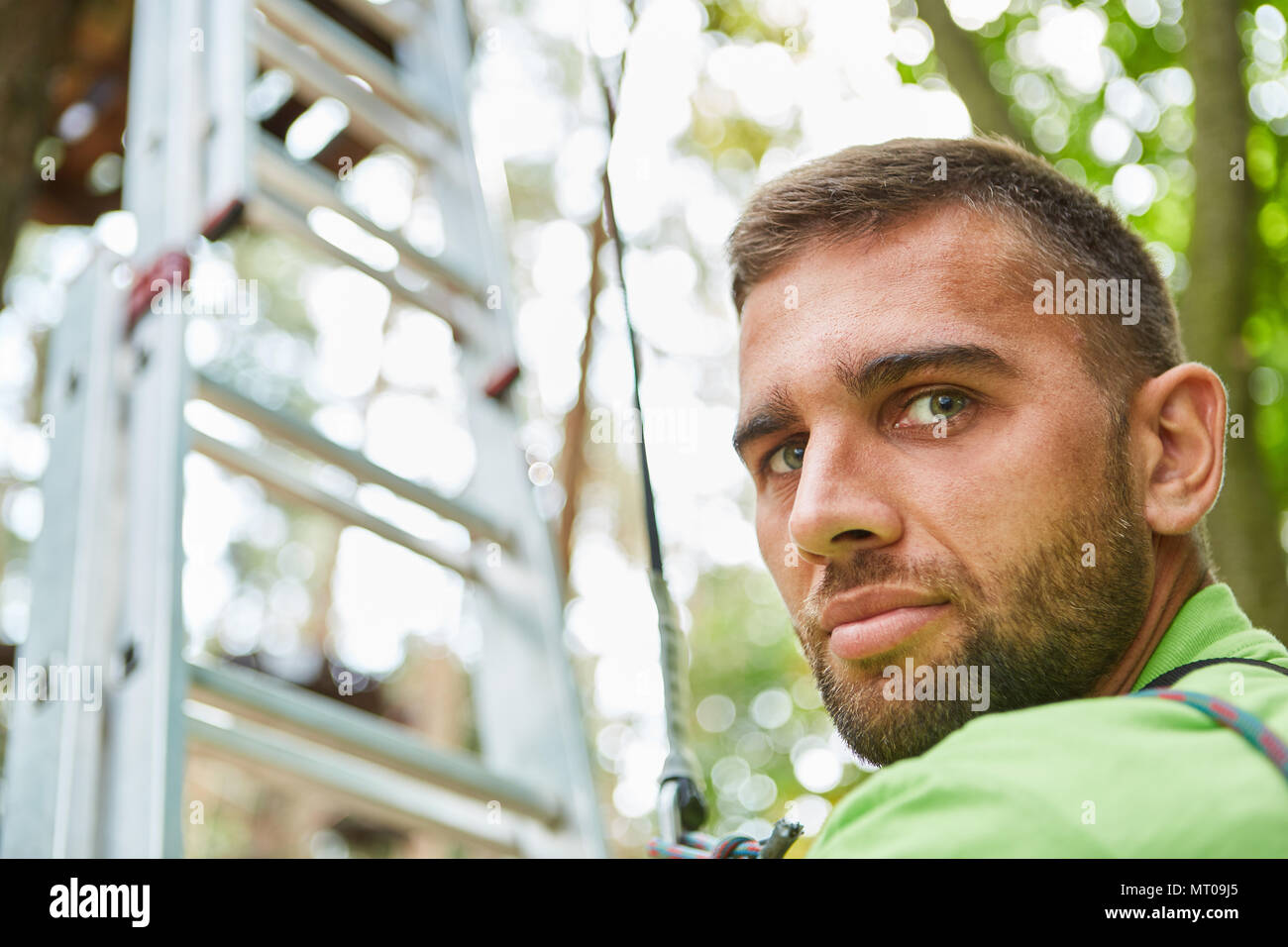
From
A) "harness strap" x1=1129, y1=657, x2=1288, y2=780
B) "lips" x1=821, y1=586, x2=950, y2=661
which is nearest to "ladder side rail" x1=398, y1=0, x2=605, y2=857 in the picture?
"lips" x1=821, y1=586, x2=950, y2=661

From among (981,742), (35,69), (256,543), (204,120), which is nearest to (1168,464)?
(981,742)

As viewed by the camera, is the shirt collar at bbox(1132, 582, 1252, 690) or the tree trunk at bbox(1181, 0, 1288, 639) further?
the tree trunk at bbox(1181, 0, 1288, 639)

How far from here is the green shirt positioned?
0.77m

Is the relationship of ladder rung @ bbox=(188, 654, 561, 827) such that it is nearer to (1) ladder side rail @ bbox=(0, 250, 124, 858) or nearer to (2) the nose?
(1) ladder side rail @ bbox=(0, 250, 124, 858)

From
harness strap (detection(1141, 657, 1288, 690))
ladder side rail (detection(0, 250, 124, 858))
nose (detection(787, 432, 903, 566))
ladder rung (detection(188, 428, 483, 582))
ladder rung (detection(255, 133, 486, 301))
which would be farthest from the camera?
ladder rung (detection(255, 133, 486, 301))

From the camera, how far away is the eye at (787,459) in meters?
1.45

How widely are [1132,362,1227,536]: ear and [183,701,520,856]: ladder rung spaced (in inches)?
42.2

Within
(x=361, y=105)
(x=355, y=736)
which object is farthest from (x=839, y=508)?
(x=361, y=105)

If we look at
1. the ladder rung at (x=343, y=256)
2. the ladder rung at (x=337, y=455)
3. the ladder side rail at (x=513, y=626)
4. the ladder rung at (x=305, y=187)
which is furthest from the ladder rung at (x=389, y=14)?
the ladder rung at (x=337, y=455)

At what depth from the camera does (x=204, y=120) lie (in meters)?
1.98

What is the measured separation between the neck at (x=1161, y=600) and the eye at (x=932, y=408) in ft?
1.00

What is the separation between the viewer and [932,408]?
1.25m

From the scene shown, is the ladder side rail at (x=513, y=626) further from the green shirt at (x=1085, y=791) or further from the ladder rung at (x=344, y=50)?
the green shirt at (x=1085, y=791)
